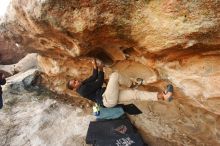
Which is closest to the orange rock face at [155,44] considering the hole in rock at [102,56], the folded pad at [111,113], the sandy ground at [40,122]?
the hole in rock at [102,56]

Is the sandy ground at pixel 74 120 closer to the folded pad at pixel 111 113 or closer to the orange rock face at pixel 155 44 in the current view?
the orange rock face at pixel 155 44

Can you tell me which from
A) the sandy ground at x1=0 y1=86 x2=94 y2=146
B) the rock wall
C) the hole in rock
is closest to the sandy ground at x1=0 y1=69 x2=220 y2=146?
the sandy ground at x1=0 y1=86 x2=94 y2=146

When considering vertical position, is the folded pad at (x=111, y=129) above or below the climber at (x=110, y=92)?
below

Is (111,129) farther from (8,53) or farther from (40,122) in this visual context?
(8,53)

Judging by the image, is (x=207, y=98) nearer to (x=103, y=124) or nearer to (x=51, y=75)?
(x=103, y=124)

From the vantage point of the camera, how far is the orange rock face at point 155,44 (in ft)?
11.6

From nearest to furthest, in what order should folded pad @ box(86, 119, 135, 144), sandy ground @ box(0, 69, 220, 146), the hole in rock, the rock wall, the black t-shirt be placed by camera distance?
the black t-shirt → sandy ground @ box(0, 69, 220, 146) → the hole in rock → folded pad @ box(86, 119, 135, 144) → the rock wall

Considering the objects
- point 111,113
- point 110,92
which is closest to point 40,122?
point 111,113

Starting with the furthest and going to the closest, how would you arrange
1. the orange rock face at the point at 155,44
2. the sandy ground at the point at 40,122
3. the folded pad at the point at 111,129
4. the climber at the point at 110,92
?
1. the sandy ground at the point at 40,122
2. the folded pad at the point at 111,129
3. the climber at the point at 110,92
4. the orange rock face at the point at 155,44

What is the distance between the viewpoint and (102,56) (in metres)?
5.33

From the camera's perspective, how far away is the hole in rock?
5137 millimetres

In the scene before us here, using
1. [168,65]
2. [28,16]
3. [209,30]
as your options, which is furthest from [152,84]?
[28,16]

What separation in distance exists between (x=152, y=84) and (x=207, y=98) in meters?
1.10

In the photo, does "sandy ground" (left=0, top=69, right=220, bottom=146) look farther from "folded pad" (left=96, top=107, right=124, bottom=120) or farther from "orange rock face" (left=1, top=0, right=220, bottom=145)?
"folded pad" (left=96, top=107, right=124, bottom=120)
